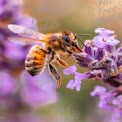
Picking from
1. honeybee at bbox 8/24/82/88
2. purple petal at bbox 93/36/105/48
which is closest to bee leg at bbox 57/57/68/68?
honeybee at bbox 8/24/82/88

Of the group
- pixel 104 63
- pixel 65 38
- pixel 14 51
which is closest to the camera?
pixel 104 63

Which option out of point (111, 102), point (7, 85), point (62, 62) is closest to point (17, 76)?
point (7, 85)

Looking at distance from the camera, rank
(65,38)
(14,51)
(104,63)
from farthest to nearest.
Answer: (14,51) < (65,38) < (104,63)

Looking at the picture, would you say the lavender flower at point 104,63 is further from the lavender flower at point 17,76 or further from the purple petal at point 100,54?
the lavender flower at point 17,76

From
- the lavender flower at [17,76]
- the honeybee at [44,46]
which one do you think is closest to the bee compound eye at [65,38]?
the honeybee at [44,46]

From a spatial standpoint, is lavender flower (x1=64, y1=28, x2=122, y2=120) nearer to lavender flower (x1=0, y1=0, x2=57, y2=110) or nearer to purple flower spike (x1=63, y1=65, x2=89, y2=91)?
purple flower spike (x1=63, y1=65, x2=89, y2=91)

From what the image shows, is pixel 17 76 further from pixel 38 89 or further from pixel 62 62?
pixel 62 62

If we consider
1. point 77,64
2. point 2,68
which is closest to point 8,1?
point 2,68
